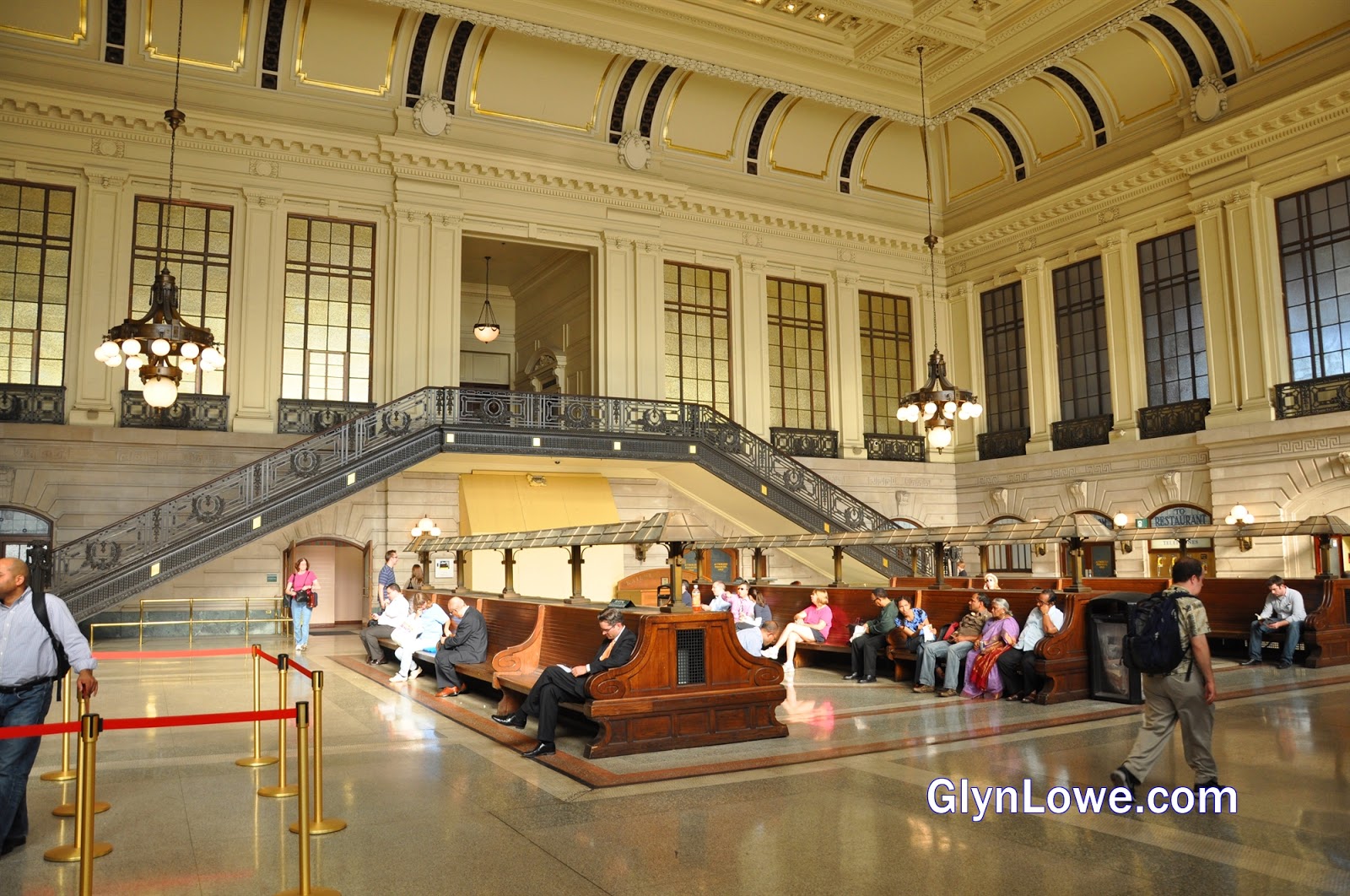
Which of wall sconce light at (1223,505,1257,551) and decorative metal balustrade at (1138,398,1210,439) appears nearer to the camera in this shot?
wall sconce light at (1223,505,1257,551)

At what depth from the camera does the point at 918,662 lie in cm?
1055

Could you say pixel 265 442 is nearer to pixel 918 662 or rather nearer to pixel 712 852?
pixel 918 662

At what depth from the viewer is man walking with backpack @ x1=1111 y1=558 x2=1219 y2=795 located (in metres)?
5.73

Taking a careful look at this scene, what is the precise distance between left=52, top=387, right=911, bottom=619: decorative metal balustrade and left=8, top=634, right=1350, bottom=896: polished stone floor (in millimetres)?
5922

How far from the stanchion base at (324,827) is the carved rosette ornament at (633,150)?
18.4 m

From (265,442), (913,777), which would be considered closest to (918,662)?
(913,777)

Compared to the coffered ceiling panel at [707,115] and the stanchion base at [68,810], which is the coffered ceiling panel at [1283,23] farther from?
the stanchion base at [68,810]

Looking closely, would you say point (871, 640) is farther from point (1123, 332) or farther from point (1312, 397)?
point (1123, 332)

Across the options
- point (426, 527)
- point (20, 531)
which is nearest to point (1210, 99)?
A: point (426, 527)

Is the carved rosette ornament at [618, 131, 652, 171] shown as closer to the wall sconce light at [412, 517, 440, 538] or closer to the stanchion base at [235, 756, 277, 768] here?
the wall sconce light at [412, 517, 440, 538]

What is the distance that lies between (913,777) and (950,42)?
60.6ft

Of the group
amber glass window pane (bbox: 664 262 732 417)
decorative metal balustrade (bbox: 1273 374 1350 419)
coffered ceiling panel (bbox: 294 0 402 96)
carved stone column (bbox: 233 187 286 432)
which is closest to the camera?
decorative metal balustrade (bbox: 1273 374 1350 419)

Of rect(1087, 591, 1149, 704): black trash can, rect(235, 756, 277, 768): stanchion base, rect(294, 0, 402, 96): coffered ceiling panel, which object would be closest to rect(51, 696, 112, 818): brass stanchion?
rect(235, 756, 277, 768): stanchion base

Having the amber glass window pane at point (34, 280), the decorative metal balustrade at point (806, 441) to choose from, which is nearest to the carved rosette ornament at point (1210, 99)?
the decorative metal balustrade at point (806, 441)
